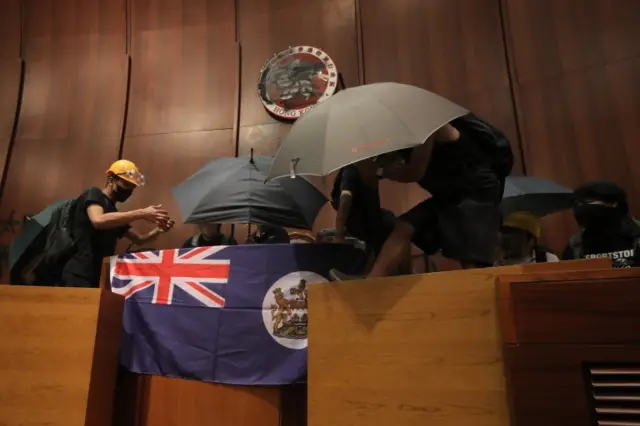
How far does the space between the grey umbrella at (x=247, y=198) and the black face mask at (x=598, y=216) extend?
4.01 feet

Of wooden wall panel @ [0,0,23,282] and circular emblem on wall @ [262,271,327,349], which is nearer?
circular emblem on wall @ [262,271,327,349]

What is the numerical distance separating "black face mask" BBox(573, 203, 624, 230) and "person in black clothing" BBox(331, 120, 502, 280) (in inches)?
26.7

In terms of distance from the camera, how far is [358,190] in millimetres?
1864

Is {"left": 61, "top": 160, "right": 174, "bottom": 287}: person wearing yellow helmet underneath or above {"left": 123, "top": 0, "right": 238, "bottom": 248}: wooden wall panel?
underneath

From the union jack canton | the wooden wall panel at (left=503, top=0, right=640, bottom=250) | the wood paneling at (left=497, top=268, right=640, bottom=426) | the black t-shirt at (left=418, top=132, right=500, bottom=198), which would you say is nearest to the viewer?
the wood paneling at (left=497, top=268, right=640, bottom=426)

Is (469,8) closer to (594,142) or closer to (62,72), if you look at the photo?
(594,142)

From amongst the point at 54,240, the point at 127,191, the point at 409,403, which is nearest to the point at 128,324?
the point at 54,240

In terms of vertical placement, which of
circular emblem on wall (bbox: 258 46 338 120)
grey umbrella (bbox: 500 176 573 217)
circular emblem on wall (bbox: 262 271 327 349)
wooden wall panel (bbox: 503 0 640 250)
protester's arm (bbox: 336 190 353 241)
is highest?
circular emblem on wall (bbox: 258 46 338 120)

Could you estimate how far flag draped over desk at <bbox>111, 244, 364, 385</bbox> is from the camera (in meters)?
1.96

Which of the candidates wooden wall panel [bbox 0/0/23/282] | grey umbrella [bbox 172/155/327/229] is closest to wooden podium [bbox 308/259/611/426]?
grey umbrella [bbox 172/155/327/229]

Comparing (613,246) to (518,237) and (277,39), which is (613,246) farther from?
(277,39)

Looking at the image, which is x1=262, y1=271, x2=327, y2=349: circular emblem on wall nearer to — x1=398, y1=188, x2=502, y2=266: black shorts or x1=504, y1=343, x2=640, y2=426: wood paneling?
x1=398, y1=188, x2=502, y2=266: black shorts

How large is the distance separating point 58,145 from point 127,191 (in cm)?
216

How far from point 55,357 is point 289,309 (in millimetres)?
925
